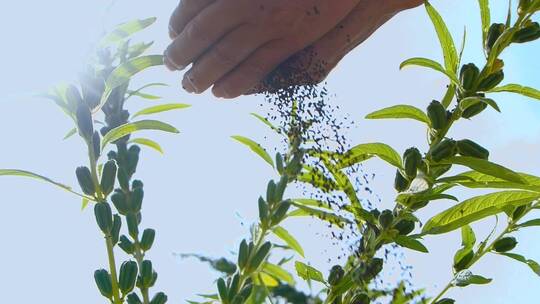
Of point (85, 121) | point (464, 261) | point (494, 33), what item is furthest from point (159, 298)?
point (494, 33)

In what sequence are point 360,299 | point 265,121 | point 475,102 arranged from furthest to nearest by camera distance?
point 265,121 < point 475,102 < point 360,299

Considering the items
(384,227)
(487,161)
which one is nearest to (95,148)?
(384,227)

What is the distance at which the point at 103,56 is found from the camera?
917 mm

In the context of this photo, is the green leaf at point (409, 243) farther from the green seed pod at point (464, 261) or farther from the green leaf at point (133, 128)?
the green leaf at point (133, 128)

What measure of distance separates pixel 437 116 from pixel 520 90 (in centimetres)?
16

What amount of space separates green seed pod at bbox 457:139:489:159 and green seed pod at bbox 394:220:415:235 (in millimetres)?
110

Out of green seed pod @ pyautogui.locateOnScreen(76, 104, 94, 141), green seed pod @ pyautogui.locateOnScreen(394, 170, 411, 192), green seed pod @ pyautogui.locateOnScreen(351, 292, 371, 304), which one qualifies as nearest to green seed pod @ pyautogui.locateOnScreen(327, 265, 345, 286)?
green seed pod @ pyautogui.locateOnScreen(351, 292, 371, 304)

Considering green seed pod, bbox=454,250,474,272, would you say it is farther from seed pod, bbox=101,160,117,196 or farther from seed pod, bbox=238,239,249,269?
seed pod, bbox=101,160,117,196

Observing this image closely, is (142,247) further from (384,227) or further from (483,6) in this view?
(483,6)

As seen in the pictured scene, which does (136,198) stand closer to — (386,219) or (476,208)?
(386,219)

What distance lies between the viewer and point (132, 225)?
86 cm

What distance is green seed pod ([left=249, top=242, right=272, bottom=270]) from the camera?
2.60 ft

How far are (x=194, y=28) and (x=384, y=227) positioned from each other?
0.41 meters

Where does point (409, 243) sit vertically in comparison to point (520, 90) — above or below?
below
